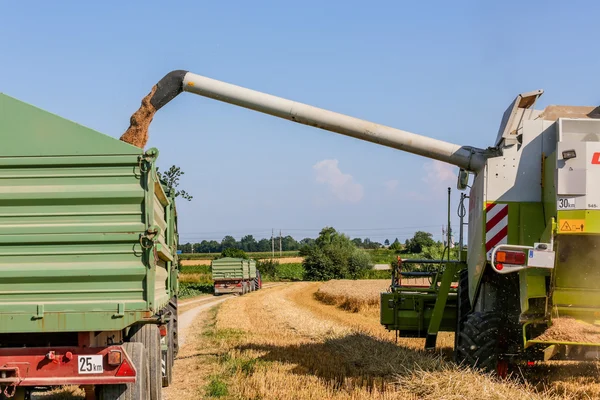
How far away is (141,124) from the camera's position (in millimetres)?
9914

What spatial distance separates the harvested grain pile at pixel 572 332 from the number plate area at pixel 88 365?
4.21 metres

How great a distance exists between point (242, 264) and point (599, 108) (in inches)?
1347

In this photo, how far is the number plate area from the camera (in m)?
6.10

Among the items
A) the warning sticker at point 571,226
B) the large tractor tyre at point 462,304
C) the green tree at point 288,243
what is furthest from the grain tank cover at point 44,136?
the green tree at point 288,243

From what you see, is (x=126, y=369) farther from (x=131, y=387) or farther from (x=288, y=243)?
(x=288, y=243)

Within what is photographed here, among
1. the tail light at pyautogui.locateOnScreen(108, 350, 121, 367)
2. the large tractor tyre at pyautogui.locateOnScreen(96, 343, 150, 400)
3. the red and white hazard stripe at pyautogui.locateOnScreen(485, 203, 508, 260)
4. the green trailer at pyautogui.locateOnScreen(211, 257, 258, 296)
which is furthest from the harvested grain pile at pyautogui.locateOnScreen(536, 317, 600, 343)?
the green trailer at pyautogui.locateOnScreen(211, 257, 258, 296)

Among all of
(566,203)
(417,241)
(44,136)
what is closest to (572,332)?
(566,203)

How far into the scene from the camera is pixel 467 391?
7457 millimetres

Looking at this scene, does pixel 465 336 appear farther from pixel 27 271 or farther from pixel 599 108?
pixel 27 271

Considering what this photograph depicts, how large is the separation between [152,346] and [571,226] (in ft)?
14.2

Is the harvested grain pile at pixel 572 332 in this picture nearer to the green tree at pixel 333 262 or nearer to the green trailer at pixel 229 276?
the green trailer at pixel 229 276

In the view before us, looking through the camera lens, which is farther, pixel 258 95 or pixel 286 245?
pixel 286 245

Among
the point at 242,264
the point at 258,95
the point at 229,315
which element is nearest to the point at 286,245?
the point at 242,264

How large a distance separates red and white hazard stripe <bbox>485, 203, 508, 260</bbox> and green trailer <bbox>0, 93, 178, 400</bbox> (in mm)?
3990
